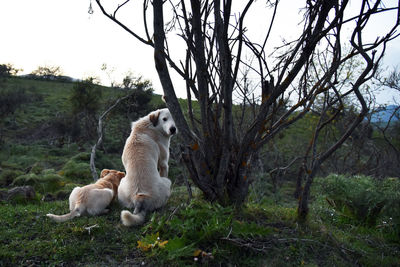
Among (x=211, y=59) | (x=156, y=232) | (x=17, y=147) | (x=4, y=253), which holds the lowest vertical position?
(x=17, y=147)

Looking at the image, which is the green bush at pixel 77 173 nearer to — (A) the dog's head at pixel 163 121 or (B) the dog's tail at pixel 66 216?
(A) the dog's head at pixel 163 121

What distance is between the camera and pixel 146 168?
504cm

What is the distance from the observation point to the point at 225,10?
3.61 meters

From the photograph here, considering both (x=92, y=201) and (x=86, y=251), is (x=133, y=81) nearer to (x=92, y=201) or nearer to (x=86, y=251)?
(x=92, y=201)

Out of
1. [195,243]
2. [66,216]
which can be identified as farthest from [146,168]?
[195,243]

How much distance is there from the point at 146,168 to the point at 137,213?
2.43 feet

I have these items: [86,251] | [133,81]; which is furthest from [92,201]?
[133,81]

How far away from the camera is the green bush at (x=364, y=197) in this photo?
4520 mm

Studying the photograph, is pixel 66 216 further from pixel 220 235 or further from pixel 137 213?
pixel 220 235

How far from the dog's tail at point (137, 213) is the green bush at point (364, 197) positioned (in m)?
2.96

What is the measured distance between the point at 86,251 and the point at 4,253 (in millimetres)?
828

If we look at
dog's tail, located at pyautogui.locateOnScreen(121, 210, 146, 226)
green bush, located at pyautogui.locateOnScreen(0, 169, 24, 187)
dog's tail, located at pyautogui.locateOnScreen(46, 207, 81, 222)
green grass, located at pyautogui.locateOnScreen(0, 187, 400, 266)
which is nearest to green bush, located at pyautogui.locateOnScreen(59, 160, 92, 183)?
green bush, located at pyautogui.locateOnScreen(0, 169, 24, 187)

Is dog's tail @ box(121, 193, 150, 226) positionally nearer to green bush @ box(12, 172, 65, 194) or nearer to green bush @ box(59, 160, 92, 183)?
green bush @ box(12, 172, 65, 194)

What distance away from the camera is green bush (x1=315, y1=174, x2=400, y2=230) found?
4520mm
